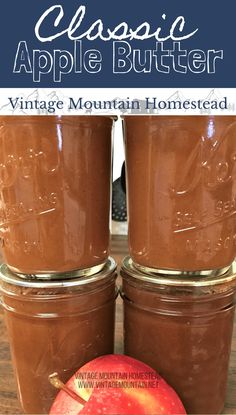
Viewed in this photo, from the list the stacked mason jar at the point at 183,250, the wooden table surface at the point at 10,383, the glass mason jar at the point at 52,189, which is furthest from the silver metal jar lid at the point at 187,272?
the wooden table surface at the point at 10,383

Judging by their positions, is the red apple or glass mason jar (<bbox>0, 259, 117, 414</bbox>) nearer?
the red apple

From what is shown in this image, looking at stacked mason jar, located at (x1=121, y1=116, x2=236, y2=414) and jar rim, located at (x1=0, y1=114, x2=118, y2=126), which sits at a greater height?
jar rim, located at (x1=0, y1=114, x2=118, y2=126)

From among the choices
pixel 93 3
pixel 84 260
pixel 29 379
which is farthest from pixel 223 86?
pixel 29 379

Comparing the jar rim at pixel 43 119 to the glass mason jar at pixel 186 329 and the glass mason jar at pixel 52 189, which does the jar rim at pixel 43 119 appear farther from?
the glass mason jar at pixel 186 329

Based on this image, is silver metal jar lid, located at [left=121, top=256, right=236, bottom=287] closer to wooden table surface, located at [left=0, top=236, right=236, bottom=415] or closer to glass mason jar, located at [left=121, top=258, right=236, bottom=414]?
glass mason jar, located at [left=121, top=258, right=236, bottom=414]

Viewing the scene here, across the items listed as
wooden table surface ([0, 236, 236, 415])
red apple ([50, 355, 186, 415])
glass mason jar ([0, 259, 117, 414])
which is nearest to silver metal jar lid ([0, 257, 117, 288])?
glass mason jar ([0, 259, 117, 414])

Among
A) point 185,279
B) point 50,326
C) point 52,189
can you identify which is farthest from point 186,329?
point 52,189
